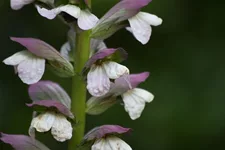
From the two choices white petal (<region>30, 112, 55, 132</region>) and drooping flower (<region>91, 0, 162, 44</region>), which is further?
drooping flower (<region>91, 0, 162, 44</region>)

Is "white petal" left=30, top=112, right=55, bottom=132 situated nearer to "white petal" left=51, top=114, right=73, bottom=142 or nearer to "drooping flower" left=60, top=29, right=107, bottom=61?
"white petal" left=51, top=114, right=73, bottom=142

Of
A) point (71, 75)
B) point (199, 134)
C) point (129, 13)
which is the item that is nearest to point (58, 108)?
point (71, 75)

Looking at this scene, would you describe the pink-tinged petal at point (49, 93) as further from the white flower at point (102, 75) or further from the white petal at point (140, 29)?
the white petal at point (140, 29)

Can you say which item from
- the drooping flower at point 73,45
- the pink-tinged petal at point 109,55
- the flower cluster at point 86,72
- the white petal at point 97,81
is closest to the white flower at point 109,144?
the flower cluster at point 86,72

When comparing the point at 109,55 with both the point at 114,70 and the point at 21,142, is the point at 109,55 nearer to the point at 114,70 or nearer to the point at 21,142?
the point at 114,70

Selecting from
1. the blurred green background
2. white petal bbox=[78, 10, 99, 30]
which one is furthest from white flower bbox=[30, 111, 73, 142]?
the blurred green background

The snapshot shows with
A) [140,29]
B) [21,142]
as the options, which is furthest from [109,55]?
[21,142]
